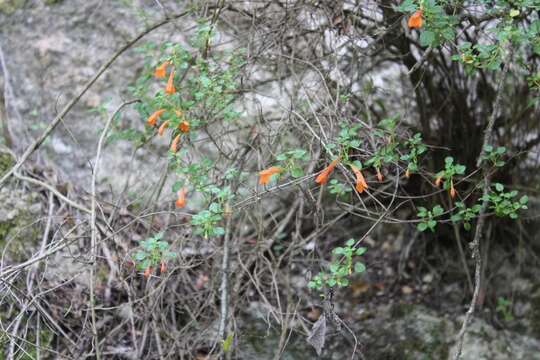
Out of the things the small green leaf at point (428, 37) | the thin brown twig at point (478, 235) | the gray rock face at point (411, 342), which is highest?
the small green leaf at point (428, 37)

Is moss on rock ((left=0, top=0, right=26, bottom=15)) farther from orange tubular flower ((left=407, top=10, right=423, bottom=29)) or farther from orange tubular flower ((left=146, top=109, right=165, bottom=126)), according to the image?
orange tubular flower ((left=407, top=10, right=423, bottom=29))

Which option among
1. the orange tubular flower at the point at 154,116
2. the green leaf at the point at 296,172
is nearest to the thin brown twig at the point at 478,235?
the green leaf at the point at 296,172

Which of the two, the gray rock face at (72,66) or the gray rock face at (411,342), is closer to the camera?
the gray rock face at (411,342)

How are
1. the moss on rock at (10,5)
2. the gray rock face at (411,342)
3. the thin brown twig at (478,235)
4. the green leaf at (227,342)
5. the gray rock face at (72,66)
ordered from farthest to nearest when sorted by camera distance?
the moss on rock at (10,5) < the gray rock face at (72,66) < the gray rock face at (411,342) < the green leaf at (227,342) < the thin brown twig at (478,235)

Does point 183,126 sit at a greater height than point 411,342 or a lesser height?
greater

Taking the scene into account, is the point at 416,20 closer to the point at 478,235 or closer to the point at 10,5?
the point at 478,235

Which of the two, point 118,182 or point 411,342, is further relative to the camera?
point 118,182

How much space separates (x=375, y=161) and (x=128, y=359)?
129 centimetres

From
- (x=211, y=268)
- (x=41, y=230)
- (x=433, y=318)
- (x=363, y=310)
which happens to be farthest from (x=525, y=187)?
(x=41, y=230)

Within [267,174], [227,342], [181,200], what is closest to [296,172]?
[267,174]

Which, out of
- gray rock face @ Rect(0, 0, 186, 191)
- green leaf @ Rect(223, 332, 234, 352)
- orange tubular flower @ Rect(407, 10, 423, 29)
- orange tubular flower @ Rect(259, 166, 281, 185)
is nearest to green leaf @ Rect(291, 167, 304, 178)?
orange tubular flower @ Rect(259, 166, 281, 185)

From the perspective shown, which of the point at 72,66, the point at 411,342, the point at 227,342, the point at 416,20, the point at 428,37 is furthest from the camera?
the point at 72,66

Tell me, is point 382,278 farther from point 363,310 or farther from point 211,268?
point 211,268

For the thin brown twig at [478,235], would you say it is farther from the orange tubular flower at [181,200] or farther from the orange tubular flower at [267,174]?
the orange tubular flower at [181,200]
